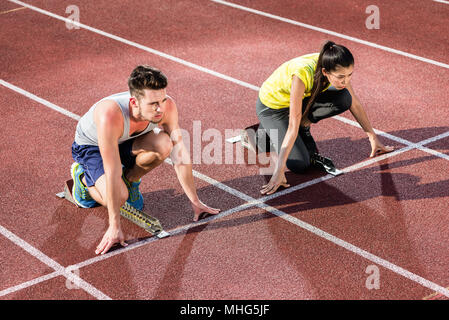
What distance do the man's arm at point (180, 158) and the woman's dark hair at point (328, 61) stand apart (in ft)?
4.46

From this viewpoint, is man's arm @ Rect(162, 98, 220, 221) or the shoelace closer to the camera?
man's arm @ Rect(162, 98, 220, 221)

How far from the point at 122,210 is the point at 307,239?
5.00ft

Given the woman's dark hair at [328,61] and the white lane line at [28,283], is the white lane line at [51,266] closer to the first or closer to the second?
the white lane line at [28,283]

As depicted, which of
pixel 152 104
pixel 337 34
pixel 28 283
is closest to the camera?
pixel 28 283

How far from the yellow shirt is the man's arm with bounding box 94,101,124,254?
68.9 inches

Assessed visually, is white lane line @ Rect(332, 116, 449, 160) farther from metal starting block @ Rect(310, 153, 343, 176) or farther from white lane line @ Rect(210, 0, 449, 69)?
white lane line @ Rect(210, 0, 449, 69)

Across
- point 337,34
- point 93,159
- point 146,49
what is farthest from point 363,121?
point 146,49

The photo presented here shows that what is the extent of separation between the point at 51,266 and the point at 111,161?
0.89m

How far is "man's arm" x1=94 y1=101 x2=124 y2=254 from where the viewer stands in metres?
5.06

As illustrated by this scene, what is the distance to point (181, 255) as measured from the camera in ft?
17.1

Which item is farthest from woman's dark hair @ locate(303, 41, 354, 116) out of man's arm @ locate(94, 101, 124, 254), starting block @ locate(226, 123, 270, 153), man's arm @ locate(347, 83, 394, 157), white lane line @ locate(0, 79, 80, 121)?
white lane line @ locate(0, 79, 80, 121)

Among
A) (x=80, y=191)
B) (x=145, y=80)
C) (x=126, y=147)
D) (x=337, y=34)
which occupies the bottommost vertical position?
(x=337, y=34)

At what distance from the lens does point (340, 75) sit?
18.9 feet

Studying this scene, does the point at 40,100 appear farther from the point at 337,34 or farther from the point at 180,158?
the point at 337,34
